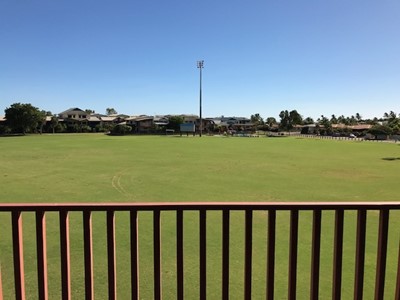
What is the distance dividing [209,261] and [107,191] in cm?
595

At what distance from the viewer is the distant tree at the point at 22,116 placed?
60875mm

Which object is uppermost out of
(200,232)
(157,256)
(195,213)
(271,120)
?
(271,120)

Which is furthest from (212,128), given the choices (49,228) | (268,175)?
(49,228)

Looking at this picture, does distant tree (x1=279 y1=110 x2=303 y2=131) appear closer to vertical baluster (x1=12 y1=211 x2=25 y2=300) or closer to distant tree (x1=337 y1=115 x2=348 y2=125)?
distant tree (x1=337 y1=115 x2=348 y2=125)

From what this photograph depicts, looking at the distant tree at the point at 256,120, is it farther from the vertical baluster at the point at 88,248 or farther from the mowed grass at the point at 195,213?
the vertical baluster at the point at 88,248

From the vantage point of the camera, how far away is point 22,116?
60875 millimetres

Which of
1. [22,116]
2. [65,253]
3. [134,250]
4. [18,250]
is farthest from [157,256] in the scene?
[22,116]

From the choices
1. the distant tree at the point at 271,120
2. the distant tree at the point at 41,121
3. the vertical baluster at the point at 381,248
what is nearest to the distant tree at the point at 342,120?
the distant tree at the point at 271,120

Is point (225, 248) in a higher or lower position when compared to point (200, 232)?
lower

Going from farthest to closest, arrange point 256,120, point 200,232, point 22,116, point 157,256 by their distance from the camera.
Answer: point 256,120
point 22,116
point 157,256
point 200,232

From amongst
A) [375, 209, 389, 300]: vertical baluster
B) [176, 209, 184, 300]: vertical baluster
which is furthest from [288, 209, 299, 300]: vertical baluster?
[176, 209, 184, 300]: vertical baluster

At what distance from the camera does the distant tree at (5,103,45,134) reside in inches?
2397

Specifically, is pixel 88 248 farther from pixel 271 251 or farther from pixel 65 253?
pixel 271 251

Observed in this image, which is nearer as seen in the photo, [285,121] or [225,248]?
[225,248]
